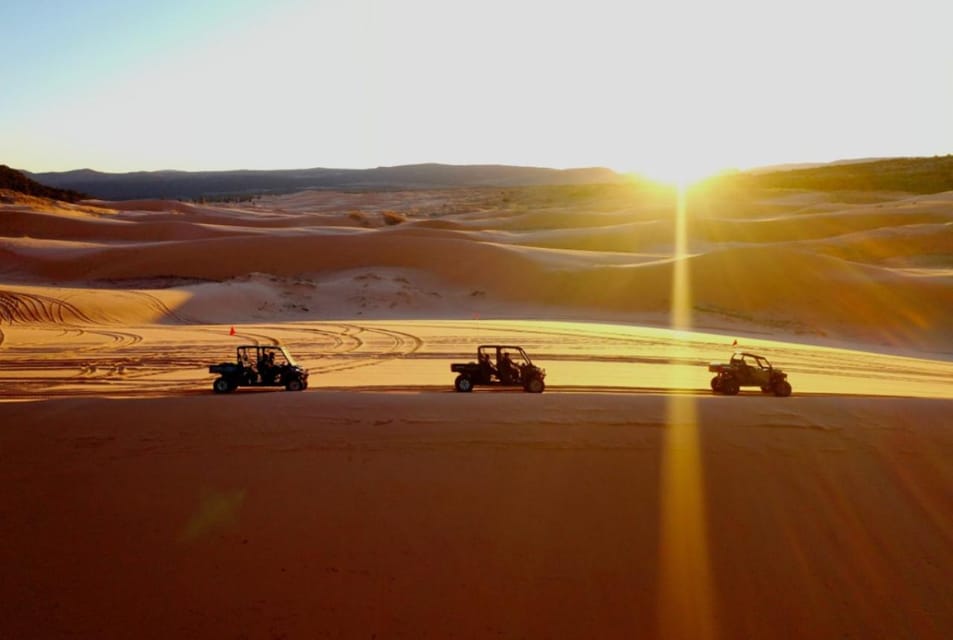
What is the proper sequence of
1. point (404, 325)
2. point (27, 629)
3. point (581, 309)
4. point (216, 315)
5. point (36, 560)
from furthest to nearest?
point (581, 309)
point (216, 315)
point (404, 325)
point (36, 560)
point (27, 629)

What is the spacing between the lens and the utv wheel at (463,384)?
12.4 m

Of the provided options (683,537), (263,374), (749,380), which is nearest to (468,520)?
(683,537)

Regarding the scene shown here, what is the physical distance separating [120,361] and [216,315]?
37.3 feet

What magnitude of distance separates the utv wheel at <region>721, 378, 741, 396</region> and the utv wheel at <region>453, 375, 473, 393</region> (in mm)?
3915

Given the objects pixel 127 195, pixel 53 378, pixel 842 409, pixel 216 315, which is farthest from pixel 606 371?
pixel 127 195

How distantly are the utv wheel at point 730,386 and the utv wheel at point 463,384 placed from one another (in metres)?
3.91

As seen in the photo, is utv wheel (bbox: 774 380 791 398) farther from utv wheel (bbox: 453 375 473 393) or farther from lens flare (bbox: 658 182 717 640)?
lens flare (bbox: 658 182 717 640)

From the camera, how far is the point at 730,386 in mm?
13469

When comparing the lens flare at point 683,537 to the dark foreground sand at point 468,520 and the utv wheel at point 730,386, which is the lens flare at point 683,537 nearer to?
the dark foreground sand at point 468,520

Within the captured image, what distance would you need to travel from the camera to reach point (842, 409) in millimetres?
8219

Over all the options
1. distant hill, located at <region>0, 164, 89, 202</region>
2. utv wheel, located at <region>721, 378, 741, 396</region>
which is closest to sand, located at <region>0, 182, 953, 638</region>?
utv wheel, located at <region>721, 378, 741, 396</region>

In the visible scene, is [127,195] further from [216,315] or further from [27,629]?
[27,629]

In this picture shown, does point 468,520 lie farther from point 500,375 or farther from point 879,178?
point 879,178

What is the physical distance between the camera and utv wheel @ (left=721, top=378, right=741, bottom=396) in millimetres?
13391
